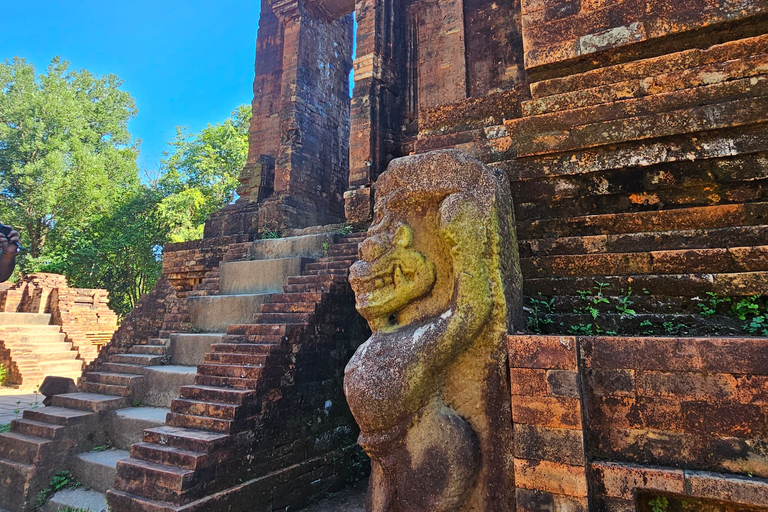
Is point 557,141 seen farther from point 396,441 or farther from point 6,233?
point 6,233

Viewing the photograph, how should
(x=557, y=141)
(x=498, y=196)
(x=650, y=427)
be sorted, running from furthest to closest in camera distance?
(x=557, y=141) → (x=498, y=196) → (x=650, y=427)

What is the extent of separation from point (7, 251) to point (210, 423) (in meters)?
6.24

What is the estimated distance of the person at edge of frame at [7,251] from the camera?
709 centimetres

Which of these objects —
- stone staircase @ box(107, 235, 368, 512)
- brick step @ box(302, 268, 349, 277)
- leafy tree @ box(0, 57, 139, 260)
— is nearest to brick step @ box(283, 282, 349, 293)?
stone staircase @ box(107, 235, 368, 512)

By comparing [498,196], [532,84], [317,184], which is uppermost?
[317,184]

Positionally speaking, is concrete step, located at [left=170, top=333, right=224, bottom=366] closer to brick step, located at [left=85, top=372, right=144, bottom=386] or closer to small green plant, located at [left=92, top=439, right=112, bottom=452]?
brick step, located at [left=85, top=372, right=144, bottom=386]

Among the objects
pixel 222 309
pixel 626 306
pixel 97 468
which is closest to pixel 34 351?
Answer: pixel 222 309

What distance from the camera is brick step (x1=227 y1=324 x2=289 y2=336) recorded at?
13.1 feet

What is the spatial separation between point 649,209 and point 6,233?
30.1ft

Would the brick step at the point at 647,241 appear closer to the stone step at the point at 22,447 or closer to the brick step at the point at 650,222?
the brick step at the point at 650,222

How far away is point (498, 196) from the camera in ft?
7.85

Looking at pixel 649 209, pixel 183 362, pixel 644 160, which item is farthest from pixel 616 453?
pixel 183 362

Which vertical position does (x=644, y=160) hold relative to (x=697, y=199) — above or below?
above

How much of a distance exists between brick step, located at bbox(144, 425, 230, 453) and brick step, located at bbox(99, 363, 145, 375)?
2139 millimetres
